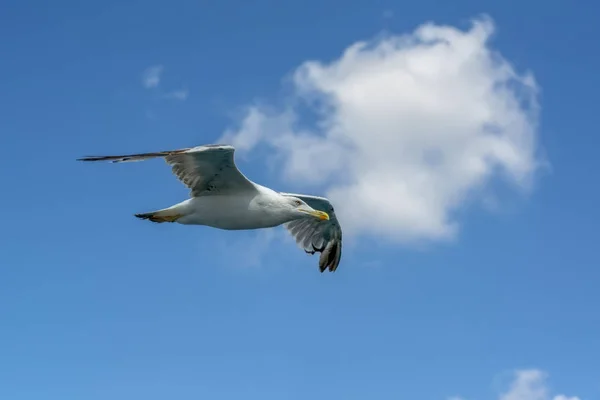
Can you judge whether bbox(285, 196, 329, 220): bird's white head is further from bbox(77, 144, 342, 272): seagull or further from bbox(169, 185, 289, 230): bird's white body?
bbox(169, 185, 289, 230): bird's white body

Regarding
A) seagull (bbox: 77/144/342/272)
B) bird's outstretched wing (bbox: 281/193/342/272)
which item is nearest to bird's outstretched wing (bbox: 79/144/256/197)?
seagull (bbox: 77/144/342/272)

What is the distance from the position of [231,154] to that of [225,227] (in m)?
2.20

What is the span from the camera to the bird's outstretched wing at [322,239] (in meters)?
25.0

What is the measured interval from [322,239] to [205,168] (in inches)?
304

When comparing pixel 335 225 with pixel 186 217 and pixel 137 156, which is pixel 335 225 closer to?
pixel 186 217

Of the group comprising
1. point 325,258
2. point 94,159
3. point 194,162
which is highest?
point 325,258

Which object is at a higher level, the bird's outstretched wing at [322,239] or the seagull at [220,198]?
the bird's outstretched wing at [322,239]

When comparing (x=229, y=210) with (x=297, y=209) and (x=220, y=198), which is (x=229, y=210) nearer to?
(x=220, y=198)

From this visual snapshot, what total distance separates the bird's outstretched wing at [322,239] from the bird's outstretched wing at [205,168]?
6374mm

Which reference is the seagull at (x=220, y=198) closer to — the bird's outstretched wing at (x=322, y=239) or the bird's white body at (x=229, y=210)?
the bird's white body at (x=229, y=210)

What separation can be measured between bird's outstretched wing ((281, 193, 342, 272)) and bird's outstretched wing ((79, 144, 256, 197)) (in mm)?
6374

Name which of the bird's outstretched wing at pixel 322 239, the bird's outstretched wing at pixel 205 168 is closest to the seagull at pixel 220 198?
A: the bird's outstretched wing at pixel 205 168

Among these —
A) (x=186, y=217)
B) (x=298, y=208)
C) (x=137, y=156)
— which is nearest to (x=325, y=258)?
(x=298, y=208)

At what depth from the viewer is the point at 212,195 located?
1900cm
